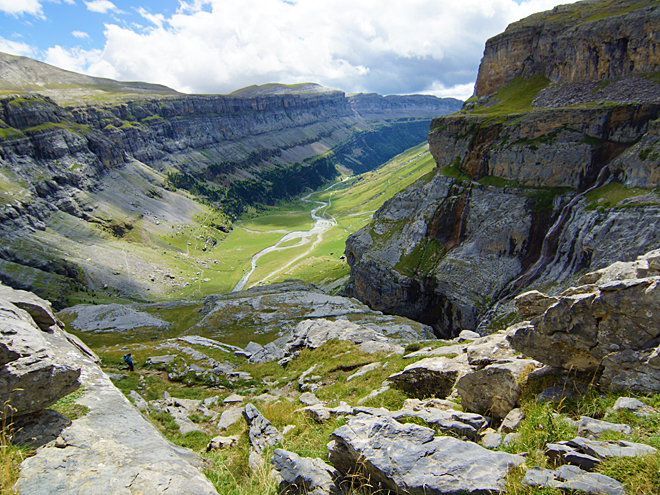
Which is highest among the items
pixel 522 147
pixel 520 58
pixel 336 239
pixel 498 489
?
pixel 520 58

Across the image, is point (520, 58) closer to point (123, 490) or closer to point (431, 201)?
point (431, 201)

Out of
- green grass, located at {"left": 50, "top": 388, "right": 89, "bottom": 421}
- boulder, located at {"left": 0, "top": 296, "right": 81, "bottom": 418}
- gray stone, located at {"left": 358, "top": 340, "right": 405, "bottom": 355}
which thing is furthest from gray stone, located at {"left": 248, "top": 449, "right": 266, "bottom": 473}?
gray stone, located at {"left": 358, "top": 340, "right": 405, "bottom": 355}

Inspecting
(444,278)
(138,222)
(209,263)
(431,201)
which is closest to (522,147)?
(431,201)

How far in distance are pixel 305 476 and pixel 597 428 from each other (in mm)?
7796

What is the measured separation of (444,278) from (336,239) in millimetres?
106595

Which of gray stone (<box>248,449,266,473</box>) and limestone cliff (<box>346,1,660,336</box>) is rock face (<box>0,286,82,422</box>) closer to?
gray stone (<box>248,449,266,473</box>)

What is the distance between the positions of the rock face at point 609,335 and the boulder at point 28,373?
17512 mm

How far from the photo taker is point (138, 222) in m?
171

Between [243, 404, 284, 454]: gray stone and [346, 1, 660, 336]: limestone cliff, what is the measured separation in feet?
166

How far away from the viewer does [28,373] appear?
10.2 metres

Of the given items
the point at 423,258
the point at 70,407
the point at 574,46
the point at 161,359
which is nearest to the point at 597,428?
the point at 70,407

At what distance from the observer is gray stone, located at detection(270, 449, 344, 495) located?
28.2 ft

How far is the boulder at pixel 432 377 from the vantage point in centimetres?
1726

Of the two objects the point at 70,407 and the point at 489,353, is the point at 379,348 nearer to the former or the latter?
the point at 489,353
